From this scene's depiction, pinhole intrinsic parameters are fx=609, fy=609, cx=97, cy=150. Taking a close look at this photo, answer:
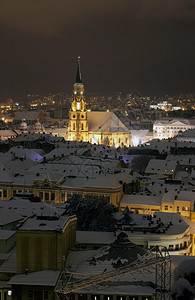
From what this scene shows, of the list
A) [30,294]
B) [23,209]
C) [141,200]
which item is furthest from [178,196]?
[30,294]

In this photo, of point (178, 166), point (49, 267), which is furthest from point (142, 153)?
point (49, 267)

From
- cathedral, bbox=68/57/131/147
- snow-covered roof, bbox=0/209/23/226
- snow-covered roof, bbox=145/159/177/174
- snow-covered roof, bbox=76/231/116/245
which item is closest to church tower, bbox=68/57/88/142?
cathedral, bbox=68/57/131/147

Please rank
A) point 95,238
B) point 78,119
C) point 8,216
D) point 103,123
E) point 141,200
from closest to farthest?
point 95,238, point 8,216, point 141,200, point 78,119, point 103,123

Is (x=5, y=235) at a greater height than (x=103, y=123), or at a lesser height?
lesser

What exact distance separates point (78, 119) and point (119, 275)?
82260mm

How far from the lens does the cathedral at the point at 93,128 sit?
340 ft

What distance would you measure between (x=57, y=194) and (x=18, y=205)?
8.50 metres

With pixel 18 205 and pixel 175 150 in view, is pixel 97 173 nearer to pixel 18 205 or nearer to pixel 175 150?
pixel 18 205

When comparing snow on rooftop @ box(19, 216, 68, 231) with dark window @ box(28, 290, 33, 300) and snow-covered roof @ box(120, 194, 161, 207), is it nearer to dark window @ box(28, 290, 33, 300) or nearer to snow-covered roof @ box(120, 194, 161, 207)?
dark window @ box(28, 290, 33, 300)

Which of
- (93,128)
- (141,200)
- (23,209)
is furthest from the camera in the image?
(93,128)

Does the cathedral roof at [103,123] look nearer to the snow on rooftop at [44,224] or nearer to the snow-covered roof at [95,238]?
the snow-covered roof at [95,238]

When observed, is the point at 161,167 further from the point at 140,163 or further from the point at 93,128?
the point at 93,128

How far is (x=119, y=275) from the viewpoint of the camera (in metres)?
23.5

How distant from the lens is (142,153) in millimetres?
74438
